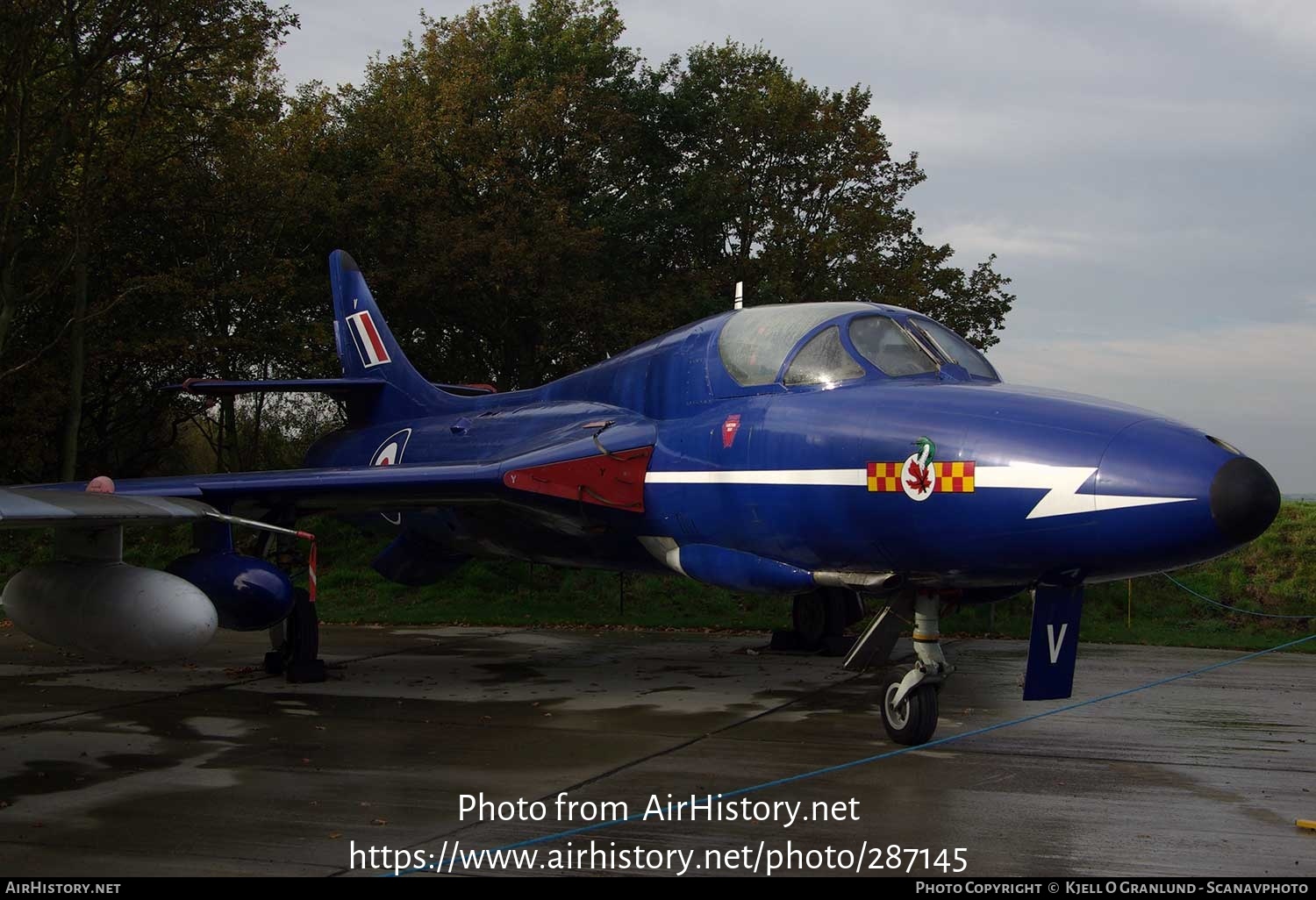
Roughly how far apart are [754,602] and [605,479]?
9.74 metres

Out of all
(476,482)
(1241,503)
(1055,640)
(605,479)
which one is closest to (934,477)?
(1055,640)

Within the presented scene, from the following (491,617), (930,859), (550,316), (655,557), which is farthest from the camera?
(550,316)

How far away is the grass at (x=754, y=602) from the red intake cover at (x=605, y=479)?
23.7 feet

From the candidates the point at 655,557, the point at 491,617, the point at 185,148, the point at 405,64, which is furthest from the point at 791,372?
the point at 405,64

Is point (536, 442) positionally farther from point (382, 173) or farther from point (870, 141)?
point (870, 141)

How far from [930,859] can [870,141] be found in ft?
82.1

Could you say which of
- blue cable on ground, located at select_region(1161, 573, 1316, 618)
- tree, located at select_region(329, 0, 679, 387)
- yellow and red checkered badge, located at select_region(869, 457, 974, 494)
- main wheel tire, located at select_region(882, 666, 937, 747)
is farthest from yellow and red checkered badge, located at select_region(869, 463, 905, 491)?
tree, located at select_region(329, 0, 679, 387)

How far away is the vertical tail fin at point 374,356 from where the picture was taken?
577 inches

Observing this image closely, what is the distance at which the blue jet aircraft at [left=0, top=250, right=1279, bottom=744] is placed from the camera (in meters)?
6.66

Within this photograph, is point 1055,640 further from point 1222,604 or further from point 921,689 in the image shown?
point 1222,604

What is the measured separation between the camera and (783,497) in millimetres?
8273

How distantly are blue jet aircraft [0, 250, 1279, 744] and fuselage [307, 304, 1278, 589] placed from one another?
0.05ft

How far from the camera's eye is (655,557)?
10.2 m

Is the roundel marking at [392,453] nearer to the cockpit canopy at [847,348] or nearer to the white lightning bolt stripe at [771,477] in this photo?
the white lightning bolt stripe at [771,477]
